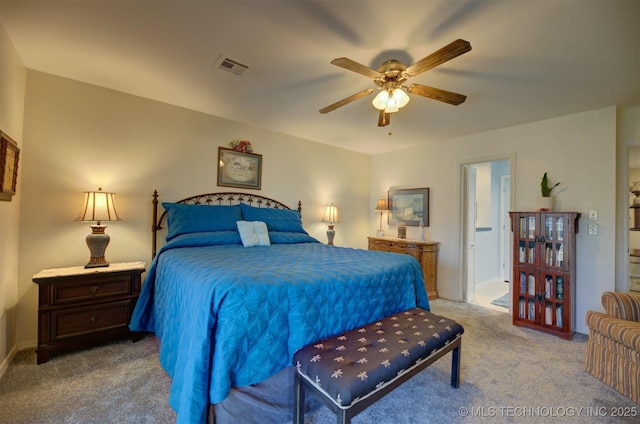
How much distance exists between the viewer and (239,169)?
11.8ft

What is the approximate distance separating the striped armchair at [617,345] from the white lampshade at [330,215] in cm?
311

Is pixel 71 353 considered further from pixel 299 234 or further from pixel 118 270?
pixel 299 234

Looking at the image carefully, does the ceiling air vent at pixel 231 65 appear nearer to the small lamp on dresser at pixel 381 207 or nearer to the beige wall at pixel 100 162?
the beige wall at pixel 100 162

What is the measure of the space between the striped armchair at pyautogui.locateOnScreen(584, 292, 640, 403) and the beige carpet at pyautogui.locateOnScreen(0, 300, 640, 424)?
0.09m

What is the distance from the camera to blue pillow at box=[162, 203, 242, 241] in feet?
9.08

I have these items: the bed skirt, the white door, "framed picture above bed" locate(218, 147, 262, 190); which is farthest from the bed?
the white door

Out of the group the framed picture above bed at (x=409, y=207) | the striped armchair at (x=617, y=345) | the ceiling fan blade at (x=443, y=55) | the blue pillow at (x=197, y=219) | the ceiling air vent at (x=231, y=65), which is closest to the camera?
the ceiling fan blade at (x=443, y=55)

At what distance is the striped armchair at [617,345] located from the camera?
1.76 m

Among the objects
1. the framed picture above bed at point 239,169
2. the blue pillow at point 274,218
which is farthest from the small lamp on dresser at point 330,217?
the framed picture above bed at point 239,169

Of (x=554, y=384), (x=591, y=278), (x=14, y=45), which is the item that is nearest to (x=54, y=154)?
(x=14, y=45)

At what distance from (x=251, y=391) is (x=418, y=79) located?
2691mm

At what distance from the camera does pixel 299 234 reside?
3.50 m

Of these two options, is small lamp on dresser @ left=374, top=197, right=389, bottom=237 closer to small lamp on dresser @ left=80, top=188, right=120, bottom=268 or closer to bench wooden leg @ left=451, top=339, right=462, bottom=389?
bench wooden leg @ left=451, top=339, right=462, bottom=389

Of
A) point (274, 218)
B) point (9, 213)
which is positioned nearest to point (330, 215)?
point (274, 218)
